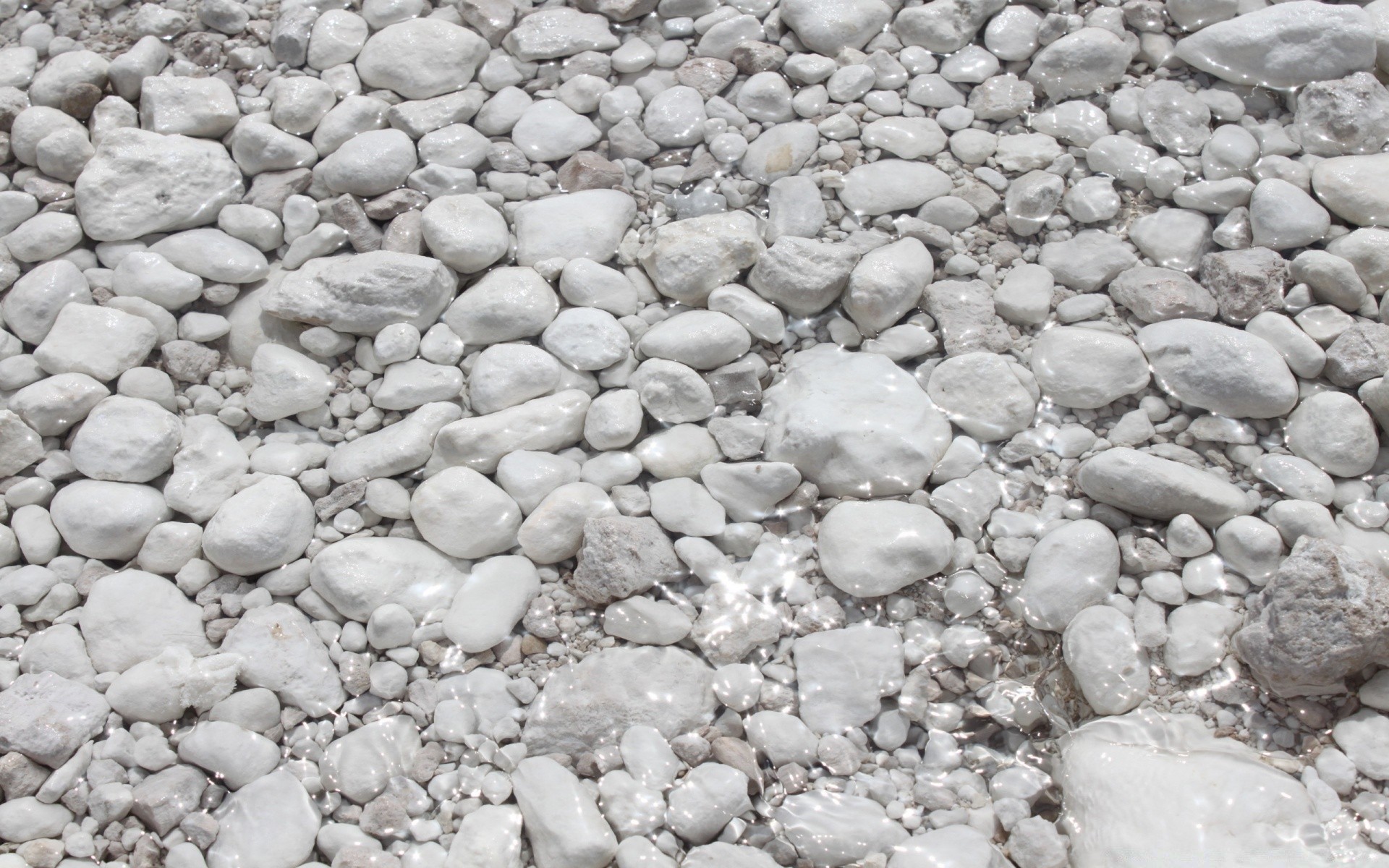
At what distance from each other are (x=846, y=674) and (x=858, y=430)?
1.58ft

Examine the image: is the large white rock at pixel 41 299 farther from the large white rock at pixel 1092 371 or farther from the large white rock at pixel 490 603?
the large white rock at pixel 1092 371

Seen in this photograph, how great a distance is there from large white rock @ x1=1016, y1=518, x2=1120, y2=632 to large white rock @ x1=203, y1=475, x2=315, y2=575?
1398 mm

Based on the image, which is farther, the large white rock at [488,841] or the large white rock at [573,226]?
the large white rock at [573,226]

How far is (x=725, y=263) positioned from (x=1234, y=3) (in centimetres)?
150

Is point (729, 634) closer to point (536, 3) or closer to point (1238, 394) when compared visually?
point (1238, 394)

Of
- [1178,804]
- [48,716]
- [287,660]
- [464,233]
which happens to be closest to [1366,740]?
[1178,804]

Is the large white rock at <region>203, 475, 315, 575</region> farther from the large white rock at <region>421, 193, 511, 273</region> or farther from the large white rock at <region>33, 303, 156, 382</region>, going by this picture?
the large white rock at <region>421, 193, 511, 273</region>

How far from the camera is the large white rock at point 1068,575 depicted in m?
1.75

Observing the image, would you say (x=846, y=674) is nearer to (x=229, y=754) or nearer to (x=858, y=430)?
(x=858, y=430)

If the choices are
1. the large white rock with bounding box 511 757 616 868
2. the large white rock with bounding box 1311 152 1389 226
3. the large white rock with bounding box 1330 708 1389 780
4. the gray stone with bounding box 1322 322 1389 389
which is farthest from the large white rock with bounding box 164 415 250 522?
the large white rock with bounding box 1311 152 1389 226

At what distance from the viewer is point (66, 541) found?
6.36ft

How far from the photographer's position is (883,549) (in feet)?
5.89

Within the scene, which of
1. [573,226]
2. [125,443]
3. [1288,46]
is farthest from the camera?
[1288,46]

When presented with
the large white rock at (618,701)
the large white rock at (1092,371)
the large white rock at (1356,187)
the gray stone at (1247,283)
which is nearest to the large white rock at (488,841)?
the large white rock at (618,701)
